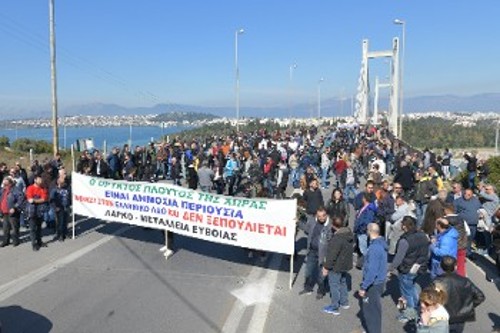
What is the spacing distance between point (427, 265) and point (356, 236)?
255cm

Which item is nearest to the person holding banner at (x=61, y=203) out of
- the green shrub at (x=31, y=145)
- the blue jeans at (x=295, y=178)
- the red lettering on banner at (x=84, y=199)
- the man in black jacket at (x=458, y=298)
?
the red lettering on banner at (x=84, y=199)

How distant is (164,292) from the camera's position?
841 centimetres

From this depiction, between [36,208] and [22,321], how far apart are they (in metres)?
4.21

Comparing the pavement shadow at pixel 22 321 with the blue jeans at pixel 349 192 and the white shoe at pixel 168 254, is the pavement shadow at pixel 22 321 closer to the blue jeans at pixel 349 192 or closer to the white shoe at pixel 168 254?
the white shoe at pixel 168 254

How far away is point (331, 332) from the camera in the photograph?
6902 millimetres

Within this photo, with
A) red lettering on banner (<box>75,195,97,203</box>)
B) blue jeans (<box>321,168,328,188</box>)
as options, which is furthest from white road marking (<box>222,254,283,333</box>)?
blue jeans (<box>321,168,328,188</box>)

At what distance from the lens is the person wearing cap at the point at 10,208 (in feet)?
36.4

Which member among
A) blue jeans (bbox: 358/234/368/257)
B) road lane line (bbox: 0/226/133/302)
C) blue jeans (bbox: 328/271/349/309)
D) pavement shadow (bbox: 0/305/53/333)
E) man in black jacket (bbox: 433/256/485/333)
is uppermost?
man in black jacket (bbox: 433/256/485/333)

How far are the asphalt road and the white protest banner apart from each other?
689mm

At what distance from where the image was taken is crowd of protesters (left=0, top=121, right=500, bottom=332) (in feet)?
21.8

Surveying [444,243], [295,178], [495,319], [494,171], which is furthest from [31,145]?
[495,319]

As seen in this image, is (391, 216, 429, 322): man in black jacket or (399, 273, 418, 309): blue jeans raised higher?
(391, 216, 429, 322): man in black jacket

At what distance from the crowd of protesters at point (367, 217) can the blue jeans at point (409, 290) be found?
0.06 ft

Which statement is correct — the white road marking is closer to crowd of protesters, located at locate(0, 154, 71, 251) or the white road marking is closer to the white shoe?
the white shoe
